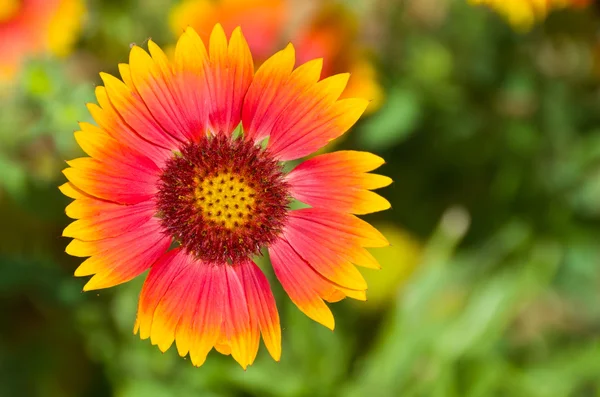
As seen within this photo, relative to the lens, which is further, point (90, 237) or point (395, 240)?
point (395, 240)

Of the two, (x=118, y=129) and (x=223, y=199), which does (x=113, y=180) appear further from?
(x=223, y=199)

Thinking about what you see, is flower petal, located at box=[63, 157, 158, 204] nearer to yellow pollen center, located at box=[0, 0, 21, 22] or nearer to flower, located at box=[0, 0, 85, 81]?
flower, located at box=[0, 0, 85, 81]

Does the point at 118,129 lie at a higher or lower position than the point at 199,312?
higher

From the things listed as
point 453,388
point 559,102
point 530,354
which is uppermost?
point 559,102

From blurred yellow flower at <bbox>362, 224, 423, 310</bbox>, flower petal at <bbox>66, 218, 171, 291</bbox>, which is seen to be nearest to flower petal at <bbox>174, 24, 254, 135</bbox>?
flower petal at <bbox>66, 218, 171, 291</bbox>

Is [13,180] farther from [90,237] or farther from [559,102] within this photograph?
[559,102]

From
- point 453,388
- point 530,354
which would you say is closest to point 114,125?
point 453,388

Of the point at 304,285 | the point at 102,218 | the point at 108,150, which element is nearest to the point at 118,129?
the point at 108,150
